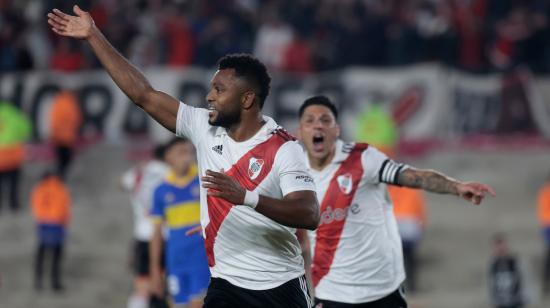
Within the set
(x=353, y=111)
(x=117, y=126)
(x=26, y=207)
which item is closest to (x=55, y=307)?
(x=26, y=207)

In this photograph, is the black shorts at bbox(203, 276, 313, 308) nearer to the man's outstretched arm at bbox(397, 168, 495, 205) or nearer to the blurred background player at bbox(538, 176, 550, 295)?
the man's outstretched arm at bbox(397, 168, 495, 205)

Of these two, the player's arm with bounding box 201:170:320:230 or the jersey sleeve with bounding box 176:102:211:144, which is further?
the jersey sleeve with bounding box 176:102:211:144

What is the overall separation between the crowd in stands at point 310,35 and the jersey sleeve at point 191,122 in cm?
1446

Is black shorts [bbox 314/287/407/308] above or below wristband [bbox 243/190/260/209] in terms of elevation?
below

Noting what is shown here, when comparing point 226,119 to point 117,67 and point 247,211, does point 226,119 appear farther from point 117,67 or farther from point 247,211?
point 117,67

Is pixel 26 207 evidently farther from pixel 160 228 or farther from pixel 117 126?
pixel 160 228

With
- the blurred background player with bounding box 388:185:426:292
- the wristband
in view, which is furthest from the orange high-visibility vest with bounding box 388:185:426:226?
the wristband

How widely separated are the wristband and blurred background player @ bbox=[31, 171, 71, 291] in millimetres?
11074

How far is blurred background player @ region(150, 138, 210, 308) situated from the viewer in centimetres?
1086

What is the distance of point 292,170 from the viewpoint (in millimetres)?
6758

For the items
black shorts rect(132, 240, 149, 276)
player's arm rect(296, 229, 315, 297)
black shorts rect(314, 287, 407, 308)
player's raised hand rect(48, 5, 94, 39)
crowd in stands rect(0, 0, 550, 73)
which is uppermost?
crowd in stands rect(0, 0, 550, 73)

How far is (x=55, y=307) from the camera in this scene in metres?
16.7

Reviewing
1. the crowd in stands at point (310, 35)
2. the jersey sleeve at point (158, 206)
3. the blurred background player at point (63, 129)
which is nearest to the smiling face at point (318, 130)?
the jersey sleeve at point (158, 206)

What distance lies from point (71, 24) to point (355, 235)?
274cm
